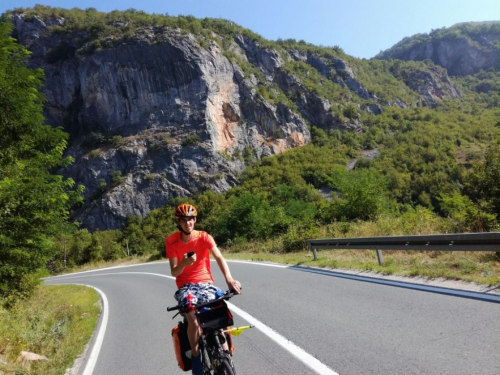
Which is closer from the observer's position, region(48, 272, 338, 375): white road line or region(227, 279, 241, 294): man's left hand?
region(227, 279, 241, 294): man's left hand

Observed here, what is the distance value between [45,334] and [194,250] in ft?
18.9

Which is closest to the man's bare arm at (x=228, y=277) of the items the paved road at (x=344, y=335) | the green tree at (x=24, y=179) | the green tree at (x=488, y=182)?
the paved road at (x=344, y=335)

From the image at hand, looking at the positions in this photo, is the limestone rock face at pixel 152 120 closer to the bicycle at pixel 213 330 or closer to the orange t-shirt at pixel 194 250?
the orange t-shirt at pixel 194 250

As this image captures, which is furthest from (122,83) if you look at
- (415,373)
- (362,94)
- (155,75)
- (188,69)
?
(415,373)

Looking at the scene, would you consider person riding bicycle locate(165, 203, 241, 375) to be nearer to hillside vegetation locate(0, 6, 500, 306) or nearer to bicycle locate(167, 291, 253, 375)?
bicycle locate(167, 291, 253, 375)

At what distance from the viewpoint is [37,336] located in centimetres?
666

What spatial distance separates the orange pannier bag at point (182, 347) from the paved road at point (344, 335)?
34.9 inches

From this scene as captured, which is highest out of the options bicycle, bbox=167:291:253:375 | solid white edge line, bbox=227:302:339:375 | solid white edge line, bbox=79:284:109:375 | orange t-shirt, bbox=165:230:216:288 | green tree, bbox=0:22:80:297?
green tree, bbox=0:22:80:297

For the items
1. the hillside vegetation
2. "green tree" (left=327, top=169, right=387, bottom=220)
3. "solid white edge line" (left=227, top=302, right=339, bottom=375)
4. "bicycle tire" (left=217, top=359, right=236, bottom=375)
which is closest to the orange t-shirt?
"bicycle tire" (left=217, top=359, right=236, bottom=375)

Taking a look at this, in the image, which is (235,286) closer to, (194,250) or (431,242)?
(194,250)

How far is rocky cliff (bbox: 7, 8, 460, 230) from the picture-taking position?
8288cm

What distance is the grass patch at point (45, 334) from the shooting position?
5.01m

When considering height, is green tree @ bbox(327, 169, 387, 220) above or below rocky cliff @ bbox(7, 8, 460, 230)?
below

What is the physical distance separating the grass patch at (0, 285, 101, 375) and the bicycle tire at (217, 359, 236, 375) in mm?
3496
